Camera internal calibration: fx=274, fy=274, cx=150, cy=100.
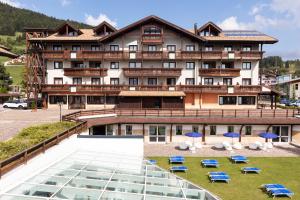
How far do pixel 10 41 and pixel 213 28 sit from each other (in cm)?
17196

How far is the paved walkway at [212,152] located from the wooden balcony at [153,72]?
1371 cm

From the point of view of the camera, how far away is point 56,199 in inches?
405

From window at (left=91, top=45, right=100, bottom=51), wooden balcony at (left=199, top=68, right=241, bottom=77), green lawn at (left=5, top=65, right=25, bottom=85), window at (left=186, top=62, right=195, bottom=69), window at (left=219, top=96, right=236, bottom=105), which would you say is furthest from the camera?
green lawn at (left=5, top=65, right=25, bottom=85)

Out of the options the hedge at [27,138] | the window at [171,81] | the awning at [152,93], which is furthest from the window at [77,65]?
the hedge at [27,138]

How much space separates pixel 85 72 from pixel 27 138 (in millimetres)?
25629

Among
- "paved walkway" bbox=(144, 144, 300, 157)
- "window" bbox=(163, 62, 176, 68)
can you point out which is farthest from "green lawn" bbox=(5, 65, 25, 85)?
"paved walkway" bbox=(144, 144, 300, 157)

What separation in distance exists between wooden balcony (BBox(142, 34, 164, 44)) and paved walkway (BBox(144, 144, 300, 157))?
710 inches

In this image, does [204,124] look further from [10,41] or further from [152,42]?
[10,41]

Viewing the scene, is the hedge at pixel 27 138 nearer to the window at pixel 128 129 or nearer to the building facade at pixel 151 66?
the window at pixel 128 129

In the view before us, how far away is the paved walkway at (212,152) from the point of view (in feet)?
97.3

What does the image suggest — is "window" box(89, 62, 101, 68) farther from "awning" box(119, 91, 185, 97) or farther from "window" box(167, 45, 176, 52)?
"window" box(167, 45, 176, 52)

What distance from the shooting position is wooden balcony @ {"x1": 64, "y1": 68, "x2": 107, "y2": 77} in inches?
1708

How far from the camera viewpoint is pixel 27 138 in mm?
18781

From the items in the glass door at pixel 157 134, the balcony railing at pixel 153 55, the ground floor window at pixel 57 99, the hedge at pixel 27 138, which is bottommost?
the glass door at pixel 157 134
